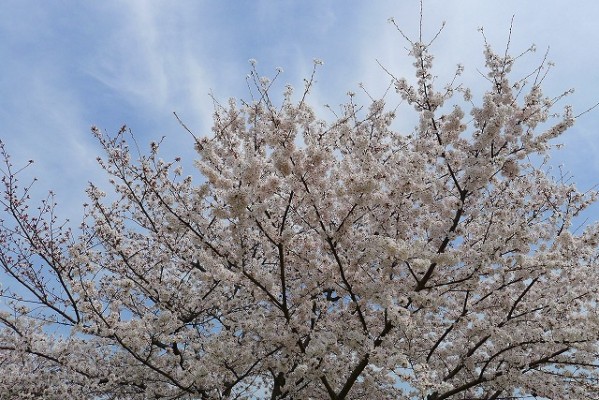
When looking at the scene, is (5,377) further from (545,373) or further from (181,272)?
(545,373)

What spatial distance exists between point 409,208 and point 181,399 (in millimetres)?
5819

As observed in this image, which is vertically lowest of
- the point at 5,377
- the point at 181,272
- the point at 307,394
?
the point at 5,377

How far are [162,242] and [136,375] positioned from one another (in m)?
2.91

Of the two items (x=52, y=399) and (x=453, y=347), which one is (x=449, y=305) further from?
(x=52, y=399)

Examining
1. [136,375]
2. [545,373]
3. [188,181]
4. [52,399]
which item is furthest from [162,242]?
[545,373]

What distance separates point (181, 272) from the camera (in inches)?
464

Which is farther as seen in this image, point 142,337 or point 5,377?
point 5,377

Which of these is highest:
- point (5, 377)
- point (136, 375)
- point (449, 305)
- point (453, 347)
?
point (449, 305)

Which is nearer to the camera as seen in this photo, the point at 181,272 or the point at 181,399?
the point at 181,399

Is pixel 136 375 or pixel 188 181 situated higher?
pixel 188 181

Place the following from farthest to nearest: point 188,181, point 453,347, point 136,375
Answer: point 188,181
point 136,375
point 453,347

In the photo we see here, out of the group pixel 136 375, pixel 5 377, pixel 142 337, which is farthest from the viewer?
pixel 5 377

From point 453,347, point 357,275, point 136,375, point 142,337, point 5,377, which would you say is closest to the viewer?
point 357,275

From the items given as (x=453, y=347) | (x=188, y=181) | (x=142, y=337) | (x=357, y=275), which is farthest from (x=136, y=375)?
(x=453, y=347)
